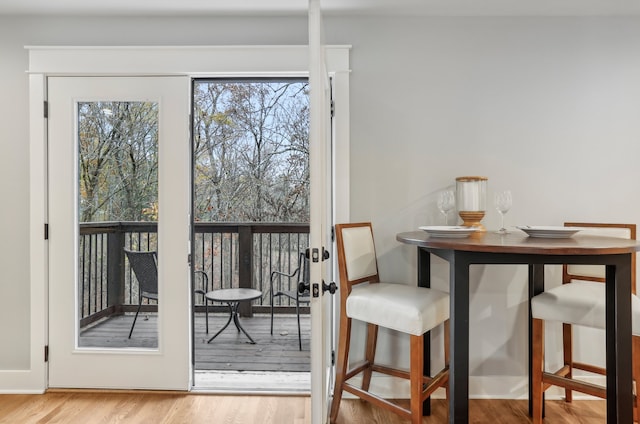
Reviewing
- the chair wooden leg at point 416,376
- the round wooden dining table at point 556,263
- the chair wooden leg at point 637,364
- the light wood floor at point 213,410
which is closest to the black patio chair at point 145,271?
the light wood floor at point 213,410

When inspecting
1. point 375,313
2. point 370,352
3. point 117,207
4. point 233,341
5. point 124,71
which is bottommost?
point 233,341

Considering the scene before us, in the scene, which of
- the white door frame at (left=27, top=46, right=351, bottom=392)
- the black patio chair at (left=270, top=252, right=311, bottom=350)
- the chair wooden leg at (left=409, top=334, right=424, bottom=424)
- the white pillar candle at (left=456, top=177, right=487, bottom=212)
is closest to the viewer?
the chair wooden leg at (left=409, top=334, right=424, bottom=424)

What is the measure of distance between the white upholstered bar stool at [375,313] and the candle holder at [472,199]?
1.62 ft

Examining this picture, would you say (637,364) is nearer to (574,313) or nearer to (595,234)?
(574,313)

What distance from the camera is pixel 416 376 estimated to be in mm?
1809

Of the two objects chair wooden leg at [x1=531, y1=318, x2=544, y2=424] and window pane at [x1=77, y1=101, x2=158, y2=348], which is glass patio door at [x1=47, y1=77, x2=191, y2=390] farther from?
chair wooden leg at [x1=531, y1=318, x2=544, y2=424]

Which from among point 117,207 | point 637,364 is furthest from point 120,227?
point 637,364

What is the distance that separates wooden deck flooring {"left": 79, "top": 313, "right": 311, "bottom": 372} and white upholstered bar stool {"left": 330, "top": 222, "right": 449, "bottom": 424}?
0.96 meters

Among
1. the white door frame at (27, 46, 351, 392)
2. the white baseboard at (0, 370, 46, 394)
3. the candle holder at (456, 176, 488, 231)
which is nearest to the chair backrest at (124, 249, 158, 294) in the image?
the white door frame at (27, 46, 351, 392)

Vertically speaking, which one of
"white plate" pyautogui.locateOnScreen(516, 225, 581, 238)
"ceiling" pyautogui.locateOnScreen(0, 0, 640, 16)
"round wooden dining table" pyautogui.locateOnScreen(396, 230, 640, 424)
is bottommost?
"round wooden dining table" pyautogui.locateOnScreen(396, 230, 640, 424)

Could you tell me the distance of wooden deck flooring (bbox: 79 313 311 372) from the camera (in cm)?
249

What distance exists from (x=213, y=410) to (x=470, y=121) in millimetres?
2323

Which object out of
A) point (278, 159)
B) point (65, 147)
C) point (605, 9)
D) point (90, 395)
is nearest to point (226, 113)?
point (278, 159)

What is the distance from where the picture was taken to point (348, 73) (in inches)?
95.3
